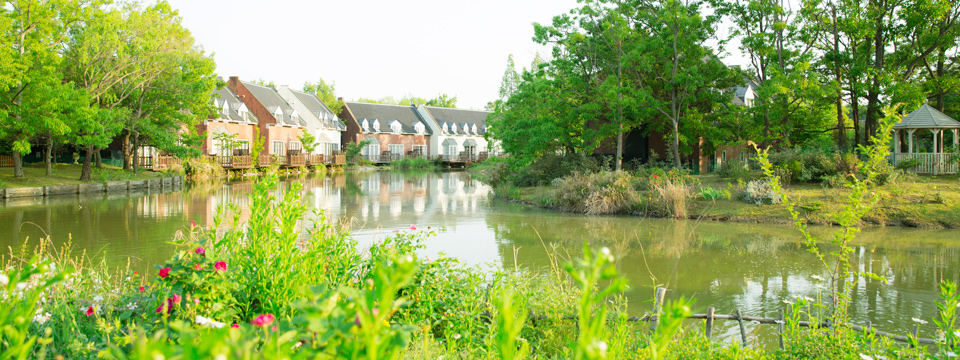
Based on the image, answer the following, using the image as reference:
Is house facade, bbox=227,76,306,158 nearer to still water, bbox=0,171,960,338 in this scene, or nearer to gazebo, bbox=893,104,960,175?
still water, bbox=0,171,960,338

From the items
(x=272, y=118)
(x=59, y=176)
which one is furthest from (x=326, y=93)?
(x=59, y=176)

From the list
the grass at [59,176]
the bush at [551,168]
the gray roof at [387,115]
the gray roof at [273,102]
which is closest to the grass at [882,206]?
the bush at [551,168]

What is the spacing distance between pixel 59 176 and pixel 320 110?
109ft

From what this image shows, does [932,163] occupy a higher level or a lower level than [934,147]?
lower

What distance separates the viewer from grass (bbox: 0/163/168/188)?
72.4ft

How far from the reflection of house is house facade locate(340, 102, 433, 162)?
1563 centimetres

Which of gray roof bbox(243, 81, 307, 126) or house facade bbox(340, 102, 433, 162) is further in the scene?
house facade bbox(340, 102, 433, 162)

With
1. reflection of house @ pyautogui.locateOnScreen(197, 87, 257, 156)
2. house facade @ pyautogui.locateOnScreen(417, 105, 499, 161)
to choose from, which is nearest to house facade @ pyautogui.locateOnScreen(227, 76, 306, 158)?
reflection of house @ pyautogui.locateOnScreen(197, 87, 257, 156)

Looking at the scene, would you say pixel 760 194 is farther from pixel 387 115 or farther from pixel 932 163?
pixel 387 115

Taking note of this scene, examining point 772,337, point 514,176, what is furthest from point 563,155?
point 772,337

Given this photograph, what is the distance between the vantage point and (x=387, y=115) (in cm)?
6775

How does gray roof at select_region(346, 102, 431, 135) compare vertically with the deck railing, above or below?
above

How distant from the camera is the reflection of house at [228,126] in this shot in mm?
40875

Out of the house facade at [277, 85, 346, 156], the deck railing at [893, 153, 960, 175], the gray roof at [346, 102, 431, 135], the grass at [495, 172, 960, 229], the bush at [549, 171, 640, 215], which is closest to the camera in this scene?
the grass at [495, 172, 960, 229]
